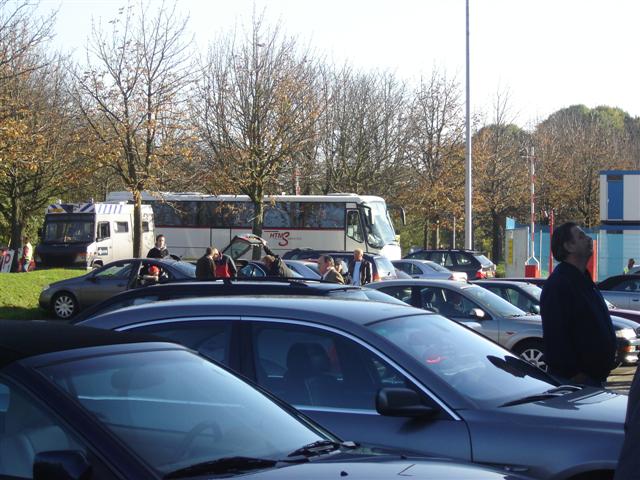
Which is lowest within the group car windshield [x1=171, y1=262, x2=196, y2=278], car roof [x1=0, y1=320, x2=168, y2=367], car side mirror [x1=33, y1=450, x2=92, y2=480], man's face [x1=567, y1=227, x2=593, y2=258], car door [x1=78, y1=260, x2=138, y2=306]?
car door [x1=78, y1=260, x2=138, y2=306]

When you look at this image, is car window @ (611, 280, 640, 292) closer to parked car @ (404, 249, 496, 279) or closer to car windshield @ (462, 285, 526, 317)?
car windshield @ (462, 285, 526, 317)

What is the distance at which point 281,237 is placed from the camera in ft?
145

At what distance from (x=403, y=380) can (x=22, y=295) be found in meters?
20.9

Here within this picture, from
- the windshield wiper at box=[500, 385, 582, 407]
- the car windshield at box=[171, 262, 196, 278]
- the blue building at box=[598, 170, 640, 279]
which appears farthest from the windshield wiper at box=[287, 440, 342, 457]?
the blue building at box=[598, 170, 640, 279]

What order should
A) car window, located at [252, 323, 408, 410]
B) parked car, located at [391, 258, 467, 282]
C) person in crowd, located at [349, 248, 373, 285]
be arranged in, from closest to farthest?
car window, located at [252, 323, 408, 410]
person in crowd, located at [349, 248, 373, 285]
parked car, located at [391, 258, 467, 282]

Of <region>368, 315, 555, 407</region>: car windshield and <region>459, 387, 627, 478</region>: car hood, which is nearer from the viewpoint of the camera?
<region>459, 387, 627, 478</region>: car hood

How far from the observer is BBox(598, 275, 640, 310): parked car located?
795 inches

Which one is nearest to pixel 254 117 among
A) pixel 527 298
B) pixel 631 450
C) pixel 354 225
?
pixel 354 225

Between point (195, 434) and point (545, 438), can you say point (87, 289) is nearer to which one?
point (545, 438)

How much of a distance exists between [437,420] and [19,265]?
32.8 m

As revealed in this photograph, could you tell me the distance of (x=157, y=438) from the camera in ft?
12.5

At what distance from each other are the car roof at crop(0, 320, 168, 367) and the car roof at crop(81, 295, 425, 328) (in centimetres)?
130

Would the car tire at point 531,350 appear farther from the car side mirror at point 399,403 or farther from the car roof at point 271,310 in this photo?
the car side mirror at point 399,403

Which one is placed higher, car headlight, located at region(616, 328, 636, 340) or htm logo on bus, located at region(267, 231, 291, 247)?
htm logo on bus, located at region(267, 231, 291, 247)
